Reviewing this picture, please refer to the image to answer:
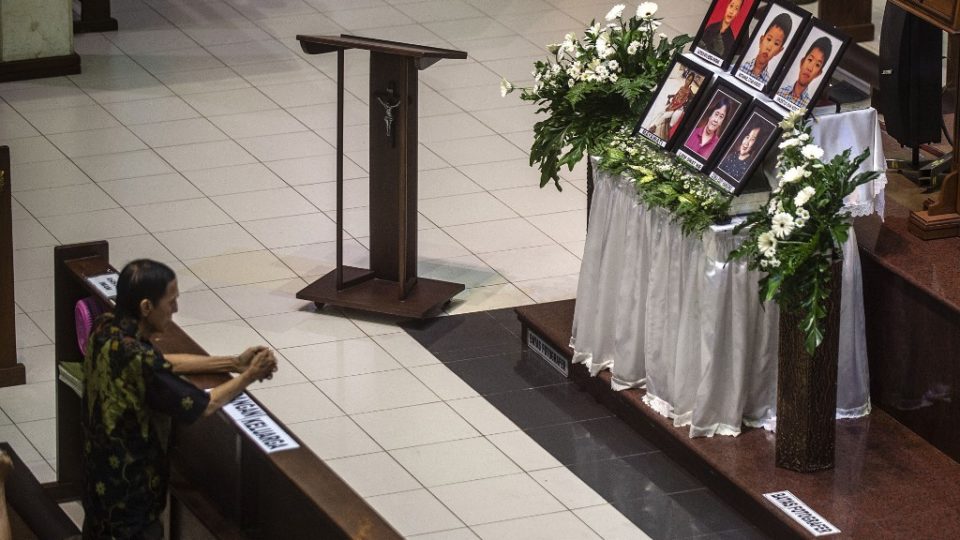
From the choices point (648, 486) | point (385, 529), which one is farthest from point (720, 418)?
point (385, 529)

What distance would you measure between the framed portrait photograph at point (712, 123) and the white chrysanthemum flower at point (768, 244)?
77 cm

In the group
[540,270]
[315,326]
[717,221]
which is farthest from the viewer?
[540,270]

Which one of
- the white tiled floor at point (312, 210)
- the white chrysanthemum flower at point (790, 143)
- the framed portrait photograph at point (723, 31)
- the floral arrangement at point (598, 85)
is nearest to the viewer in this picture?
the white chrysanthemum flower at point (790, 143)

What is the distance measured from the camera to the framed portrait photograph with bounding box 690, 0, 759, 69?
24.4 feet

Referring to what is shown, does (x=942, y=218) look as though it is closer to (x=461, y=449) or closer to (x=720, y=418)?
(x=720, y=418)

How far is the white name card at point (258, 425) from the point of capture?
204 inches

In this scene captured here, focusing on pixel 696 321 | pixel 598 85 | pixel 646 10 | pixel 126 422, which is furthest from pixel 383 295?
pixel 126 422

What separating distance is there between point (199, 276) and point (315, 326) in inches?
33.6

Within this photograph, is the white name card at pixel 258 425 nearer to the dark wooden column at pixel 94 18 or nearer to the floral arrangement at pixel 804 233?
the floral arrangement at pixel 804 233

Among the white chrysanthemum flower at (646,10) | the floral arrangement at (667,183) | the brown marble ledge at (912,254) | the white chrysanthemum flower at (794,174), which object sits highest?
the white chrysanthemum flower at (646,10)

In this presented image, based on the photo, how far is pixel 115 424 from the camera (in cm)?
514

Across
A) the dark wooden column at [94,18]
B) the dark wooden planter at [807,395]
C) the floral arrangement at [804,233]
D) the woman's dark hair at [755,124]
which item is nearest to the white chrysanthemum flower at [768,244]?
the floral arrangement at [804,233]

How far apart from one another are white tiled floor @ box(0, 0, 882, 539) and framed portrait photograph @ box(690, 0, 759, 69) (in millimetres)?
1705

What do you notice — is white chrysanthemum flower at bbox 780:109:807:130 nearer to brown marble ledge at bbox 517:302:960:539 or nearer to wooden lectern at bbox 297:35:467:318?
brown marble ledge at bbox 517:302:960:539
